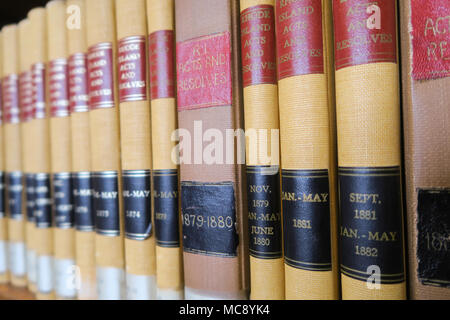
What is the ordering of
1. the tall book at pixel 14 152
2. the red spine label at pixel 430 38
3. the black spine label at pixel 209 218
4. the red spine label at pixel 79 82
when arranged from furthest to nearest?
the tall book at pixel 14 152, the red spine label at pixel 79 82, the black spine label at pixel 209 218, the red spine label at pixel 430 38

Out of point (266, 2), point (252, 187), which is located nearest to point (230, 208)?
point (252, 187)

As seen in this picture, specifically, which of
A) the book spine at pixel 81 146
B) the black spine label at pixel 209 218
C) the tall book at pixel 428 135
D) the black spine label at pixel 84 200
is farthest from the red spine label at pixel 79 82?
the tall book at pixel 428 135

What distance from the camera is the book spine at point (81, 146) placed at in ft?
1.80

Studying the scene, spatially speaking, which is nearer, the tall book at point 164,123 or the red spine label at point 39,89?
the tall book at point 164,123

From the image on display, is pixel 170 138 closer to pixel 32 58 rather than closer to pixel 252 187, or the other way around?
pixel 252 187

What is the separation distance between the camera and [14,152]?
2.23 ft

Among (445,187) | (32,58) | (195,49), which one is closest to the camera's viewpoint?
(445,187)

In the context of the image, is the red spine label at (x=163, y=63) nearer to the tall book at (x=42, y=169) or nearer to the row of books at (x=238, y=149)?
the row of books at (x=238, y=149)

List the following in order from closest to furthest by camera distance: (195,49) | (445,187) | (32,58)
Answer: (445,187) < (195,49) < (32,58)

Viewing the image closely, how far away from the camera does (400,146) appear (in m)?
0.36

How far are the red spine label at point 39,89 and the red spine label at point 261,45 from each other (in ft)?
1.35

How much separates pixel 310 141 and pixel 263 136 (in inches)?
2.4

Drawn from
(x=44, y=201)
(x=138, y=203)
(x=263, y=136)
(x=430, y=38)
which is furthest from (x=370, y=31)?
(x=44, y=201)
